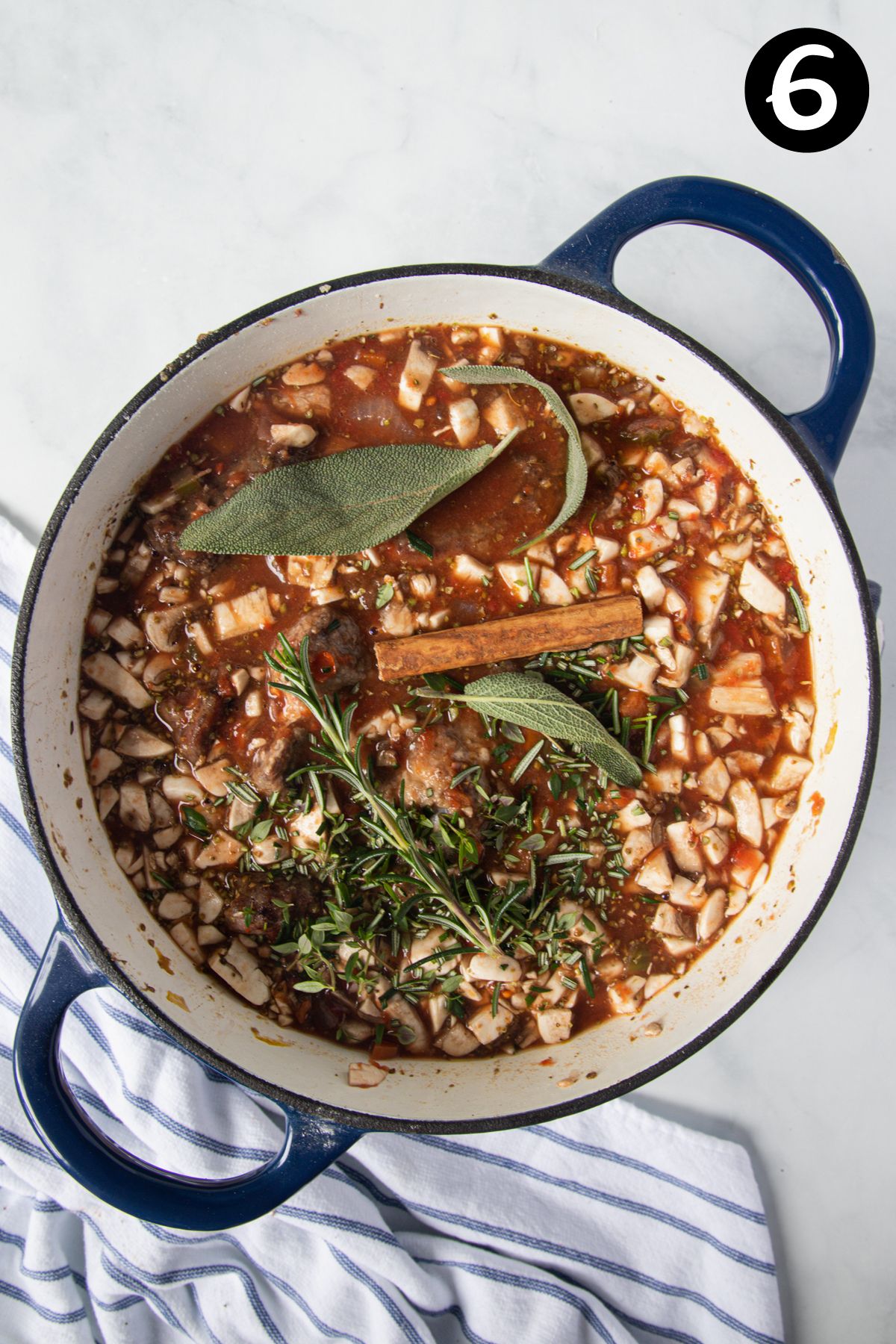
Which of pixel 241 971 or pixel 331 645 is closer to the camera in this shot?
pixel 331 645

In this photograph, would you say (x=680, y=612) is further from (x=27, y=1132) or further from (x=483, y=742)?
(x=27, y=1132)

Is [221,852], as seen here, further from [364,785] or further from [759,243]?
[759,243]

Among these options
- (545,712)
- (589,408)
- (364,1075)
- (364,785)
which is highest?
(589,408)

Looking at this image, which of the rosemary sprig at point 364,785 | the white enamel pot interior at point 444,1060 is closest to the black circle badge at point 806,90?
the white enamel pot interior at point 444,1060

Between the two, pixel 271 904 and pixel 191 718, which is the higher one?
pixel 191 718

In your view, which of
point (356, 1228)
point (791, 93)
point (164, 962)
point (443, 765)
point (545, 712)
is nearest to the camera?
point (545, 712)

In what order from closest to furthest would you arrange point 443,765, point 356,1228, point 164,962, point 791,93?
point 443,765, point 164,962, point 356,1228, point 791,93

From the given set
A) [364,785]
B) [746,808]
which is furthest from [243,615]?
[746,808]
